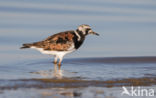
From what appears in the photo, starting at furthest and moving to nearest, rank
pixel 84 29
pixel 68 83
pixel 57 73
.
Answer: pixel 84 29 < pixel 57 73 < pixel 68 83

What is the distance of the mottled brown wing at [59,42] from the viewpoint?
1257cm

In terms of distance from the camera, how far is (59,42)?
12.6m

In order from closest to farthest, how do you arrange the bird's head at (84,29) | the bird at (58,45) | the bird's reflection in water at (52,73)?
1. the bird's reflection in water at (52,73)
2. the bird at (58,45)
3. the bird's head at (84,29)

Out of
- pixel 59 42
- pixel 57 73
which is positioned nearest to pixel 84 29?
pixel 59 42

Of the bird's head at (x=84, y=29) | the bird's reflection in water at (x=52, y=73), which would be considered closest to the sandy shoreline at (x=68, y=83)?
the bird's reflection in water at (x=52, y=73)

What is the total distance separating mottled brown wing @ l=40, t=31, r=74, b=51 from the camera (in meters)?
12.6

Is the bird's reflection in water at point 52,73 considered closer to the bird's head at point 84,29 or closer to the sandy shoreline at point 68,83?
the sandy shoreline at point 68,83

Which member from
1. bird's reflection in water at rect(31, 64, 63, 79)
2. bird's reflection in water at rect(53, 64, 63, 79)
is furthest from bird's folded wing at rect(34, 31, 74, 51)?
bird's reflection in water at rect(31, 64, 63, 79)

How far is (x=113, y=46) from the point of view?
14.1 metres

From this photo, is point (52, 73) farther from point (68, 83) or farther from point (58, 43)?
point (58, 43)

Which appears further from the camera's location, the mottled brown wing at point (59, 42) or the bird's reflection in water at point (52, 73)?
the mottled brown wing at point (59, 42)

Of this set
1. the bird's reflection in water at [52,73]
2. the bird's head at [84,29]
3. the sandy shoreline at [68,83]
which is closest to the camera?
the sandy shoreline at [68,83]

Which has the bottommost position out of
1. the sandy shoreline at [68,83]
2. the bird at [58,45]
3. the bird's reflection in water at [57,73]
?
the sandy shoreline at [68,83]

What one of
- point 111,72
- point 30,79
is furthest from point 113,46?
point 30,79
